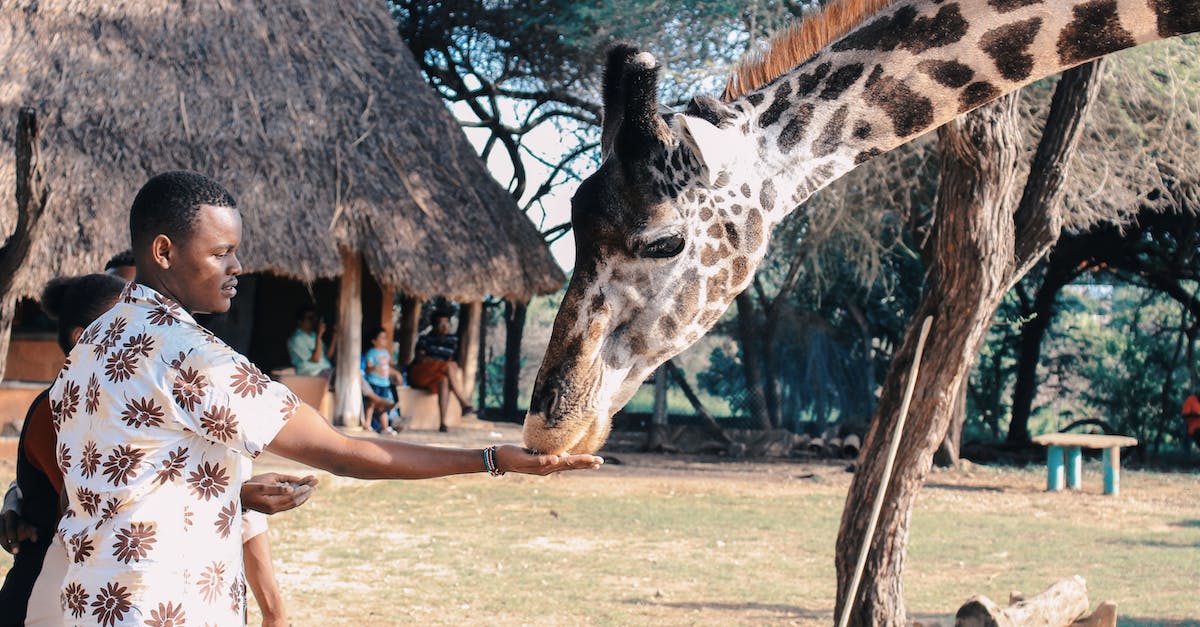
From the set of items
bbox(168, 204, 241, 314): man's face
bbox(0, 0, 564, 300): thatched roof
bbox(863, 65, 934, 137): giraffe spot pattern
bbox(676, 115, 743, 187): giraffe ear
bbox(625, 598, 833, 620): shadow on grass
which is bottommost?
bbox(625, 598, 833, 620): shadow on grass

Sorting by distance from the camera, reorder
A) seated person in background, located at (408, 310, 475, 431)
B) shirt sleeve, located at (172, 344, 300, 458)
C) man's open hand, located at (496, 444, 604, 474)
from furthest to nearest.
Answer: seated person in background, located at (408, 310, 475, 431), man's open hand, located at (496, 444, 604, 474), shirt sleeve, located at (172, 344, 300, 458)

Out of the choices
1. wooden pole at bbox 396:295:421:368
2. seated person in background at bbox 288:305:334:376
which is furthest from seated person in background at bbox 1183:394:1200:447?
seated person in background at bbox 288:305:334:376

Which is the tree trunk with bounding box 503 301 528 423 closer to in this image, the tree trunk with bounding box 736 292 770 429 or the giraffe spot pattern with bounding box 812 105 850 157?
the tree trunk with bounding box 736 292 770 429

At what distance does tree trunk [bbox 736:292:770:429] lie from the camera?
17.5m

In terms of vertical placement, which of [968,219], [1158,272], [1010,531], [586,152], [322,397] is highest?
[586,152]

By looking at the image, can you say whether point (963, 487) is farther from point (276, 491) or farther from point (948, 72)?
point (276, 491)

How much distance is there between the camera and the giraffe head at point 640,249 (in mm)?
2504

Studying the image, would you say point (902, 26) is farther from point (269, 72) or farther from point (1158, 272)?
point (1158, 272)

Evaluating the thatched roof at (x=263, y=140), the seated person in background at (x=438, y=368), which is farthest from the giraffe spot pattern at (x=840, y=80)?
the seated person in background at (x=438, y=368)

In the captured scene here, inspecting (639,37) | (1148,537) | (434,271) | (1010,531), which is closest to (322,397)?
(434,271)

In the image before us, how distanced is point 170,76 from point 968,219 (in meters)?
9.40

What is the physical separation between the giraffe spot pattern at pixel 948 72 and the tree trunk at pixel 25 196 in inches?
155

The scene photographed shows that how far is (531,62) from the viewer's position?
59.3 ft

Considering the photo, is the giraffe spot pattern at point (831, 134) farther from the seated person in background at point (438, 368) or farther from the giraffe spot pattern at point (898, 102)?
the seated person in background at point (438, 368)
